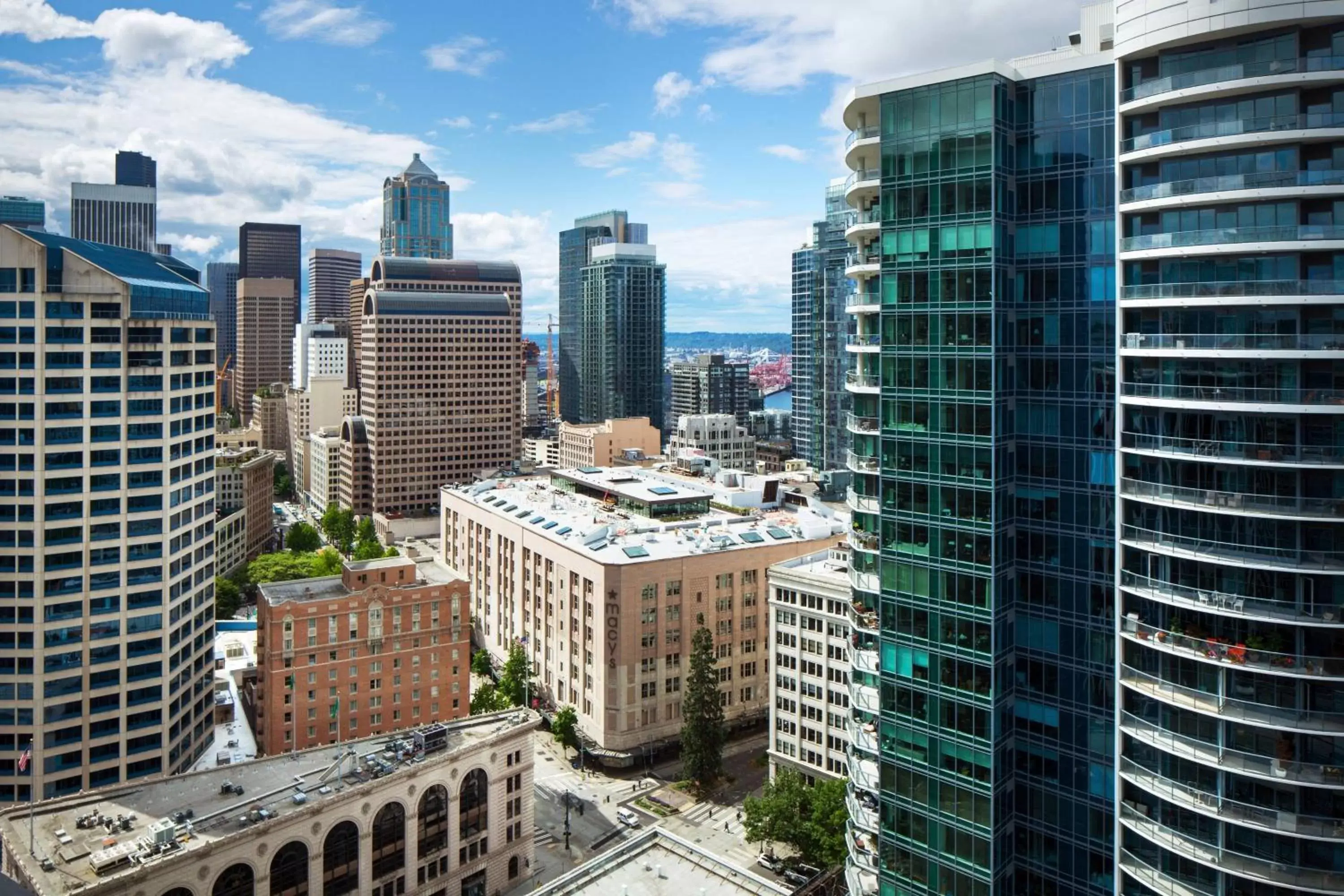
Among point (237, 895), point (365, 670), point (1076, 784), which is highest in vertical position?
point (1076, 784)

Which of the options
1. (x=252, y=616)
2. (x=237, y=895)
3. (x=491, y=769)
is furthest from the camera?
(x=252, y=616)

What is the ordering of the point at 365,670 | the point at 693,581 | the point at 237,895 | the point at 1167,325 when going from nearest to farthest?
the point at 1167,325
the point at 237,895
the point at 365,670
the point at 693,581

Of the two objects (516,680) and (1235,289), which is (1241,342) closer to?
(1235,289)

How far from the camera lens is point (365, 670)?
103 meters

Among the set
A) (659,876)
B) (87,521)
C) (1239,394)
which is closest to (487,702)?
(87,521)

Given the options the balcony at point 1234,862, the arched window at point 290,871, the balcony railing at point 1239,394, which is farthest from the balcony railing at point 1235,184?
the arched window at point 290,871

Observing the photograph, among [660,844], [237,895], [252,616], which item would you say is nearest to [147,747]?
[237,895]

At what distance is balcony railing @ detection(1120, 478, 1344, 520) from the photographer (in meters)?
41.7

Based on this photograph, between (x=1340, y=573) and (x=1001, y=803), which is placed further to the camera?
(x=1001, y=803)

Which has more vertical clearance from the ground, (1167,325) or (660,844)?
(1167,325)

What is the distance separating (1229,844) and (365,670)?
8312 centimetres

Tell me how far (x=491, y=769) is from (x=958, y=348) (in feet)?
187

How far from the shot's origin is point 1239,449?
43531 mm

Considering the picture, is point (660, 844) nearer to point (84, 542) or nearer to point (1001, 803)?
point (1001, 803)
